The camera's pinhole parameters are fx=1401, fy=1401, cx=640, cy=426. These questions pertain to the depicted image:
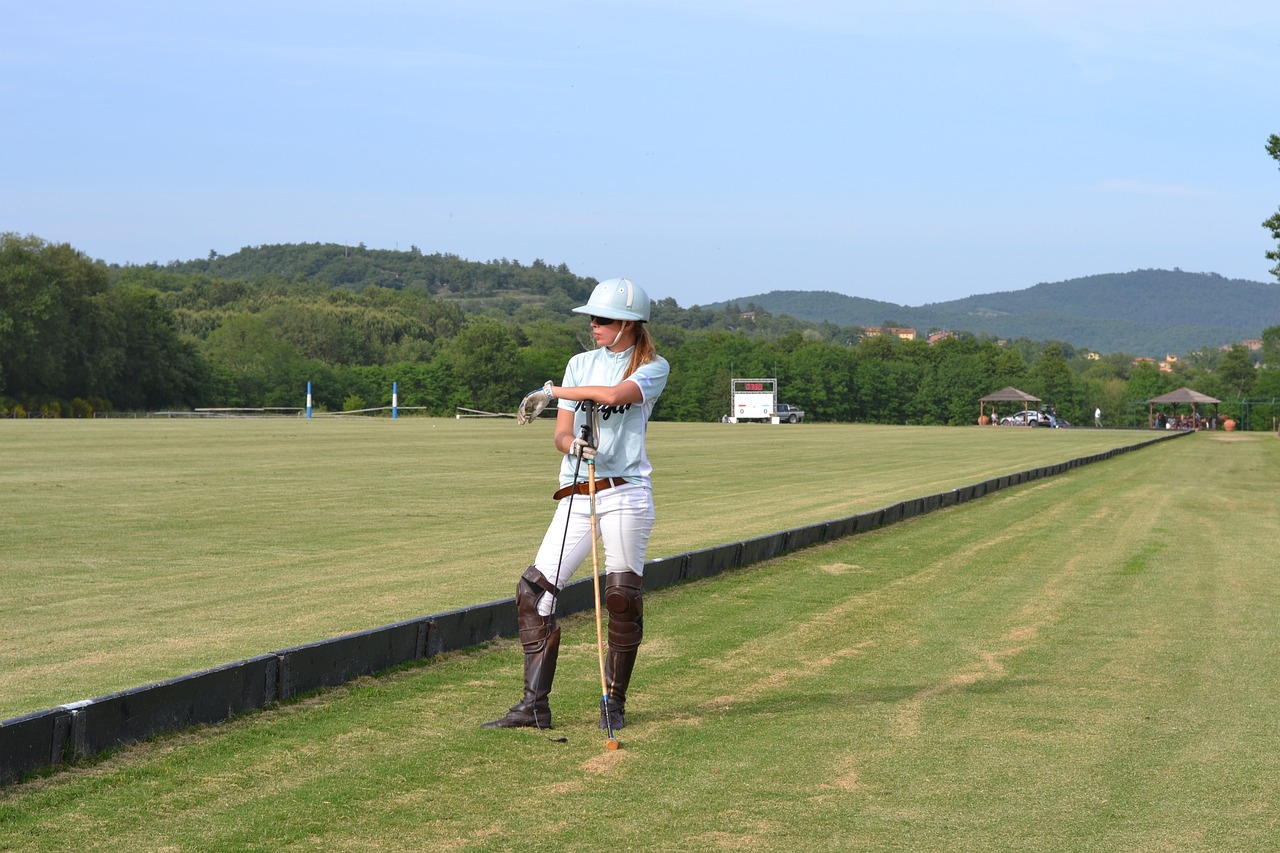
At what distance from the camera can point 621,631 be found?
709 cm

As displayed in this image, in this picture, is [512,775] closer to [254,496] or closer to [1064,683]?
[1064,683]

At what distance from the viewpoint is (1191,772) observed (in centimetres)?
625

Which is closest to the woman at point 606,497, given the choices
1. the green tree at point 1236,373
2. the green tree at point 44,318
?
the green tree at point 44,318

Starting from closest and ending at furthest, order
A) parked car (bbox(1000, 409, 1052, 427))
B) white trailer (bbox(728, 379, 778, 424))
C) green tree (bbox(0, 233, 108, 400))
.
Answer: green tree (bbox(0, 233, 108, 400)) → parked car (bbox(1000, 409, 1052, 427)) → white trailer (bbox(728, 379, 778, 424))

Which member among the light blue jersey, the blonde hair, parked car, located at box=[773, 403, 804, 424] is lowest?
parked car, located at box=[773, 403, 804, 424]

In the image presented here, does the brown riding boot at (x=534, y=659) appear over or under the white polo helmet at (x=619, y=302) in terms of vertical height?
under

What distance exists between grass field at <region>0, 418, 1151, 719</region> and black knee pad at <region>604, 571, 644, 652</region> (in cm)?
250

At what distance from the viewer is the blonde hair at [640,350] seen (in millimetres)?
6922

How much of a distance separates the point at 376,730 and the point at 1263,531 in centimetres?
1694

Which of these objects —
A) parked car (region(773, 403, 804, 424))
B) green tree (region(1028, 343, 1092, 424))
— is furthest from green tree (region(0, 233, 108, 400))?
green tree (region(1028, 343, 1092, 424))

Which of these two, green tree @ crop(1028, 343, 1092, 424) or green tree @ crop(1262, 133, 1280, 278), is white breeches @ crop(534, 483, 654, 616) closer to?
green tree @ crop(1262, 133, 1280, 278)

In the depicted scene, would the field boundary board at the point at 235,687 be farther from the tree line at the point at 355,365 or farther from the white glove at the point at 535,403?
the tree line at the point at 355,365

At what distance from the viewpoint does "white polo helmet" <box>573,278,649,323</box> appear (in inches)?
271

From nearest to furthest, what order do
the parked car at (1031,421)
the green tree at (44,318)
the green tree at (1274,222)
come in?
the green tree at (1274,222), the green tree at (44,318), the parked car at (1031,421)
